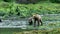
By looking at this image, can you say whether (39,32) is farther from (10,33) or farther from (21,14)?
(21,14)

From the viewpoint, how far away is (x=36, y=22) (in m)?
31.6

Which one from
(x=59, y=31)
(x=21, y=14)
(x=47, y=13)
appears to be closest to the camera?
(x=59, y=31)

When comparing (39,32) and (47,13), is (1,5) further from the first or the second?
(39,32)

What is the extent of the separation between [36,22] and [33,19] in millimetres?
529

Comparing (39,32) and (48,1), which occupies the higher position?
(39,32)

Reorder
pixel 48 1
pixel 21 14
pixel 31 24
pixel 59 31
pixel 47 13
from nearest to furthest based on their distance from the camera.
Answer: pixel 59 31
pixel 31 24
pixel 21 14
pixel 47 13
pixel 48 1

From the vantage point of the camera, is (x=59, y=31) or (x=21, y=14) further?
(x=21, y=14)

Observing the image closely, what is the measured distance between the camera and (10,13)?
140 feet

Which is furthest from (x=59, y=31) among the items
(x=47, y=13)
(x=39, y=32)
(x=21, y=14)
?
(x=47, y=13)

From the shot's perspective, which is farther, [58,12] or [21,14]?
[58,12]

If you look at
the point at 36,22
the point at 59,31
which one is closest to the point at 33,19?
the point at 36,22

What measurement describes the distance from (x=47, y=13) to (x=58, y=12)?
175 centimetres

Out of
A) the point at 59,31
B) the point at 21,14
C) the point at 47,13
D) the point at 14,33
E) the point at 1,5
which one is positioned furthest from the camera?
the point at 1,5

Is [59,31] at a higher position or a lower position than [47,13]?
higher
